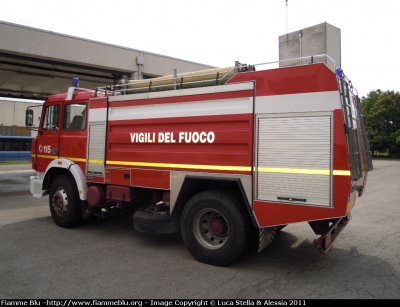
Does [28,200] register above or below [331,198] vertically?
below

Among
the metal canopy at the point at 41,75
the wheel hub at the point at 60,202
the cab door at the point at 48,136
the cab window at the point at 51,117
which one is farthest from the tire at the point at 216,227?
the metal canopy at the point at 41,75

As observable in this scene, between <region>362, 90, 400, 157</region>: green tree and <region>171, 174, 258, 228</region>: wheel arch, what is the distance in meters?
51.0

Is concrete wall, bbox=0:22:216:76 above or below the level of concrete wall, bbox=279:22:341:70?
above

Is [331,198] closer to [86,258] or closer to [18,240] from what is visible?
[86,258]

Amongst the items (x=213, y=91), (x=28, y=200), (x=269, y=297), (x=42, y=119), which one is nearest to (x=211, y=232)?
(x=269, y=297)

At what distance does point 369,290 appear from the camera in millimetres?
3814

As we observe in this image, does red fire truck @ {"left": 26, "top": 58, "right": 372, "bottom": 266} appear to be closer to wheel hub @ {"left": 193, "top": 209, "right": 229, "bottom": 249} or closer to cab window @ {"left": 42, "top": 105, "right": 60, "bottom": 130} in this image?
wheel hub @ {"left": 193, "top": 209, "right": 229, "bottom": 249}

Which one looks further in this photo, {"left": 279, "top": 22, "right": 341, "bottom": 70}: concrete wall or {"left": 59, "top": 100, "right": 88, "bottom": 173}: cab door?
{"left": 279, "top": 22, "right": 341, "bottom": 70}: concrete wall

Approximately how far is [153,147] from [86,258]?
2036 mm

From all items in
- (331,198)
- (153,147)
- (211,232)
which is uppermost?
(153,147)

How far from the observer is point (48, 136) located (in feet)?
23.6

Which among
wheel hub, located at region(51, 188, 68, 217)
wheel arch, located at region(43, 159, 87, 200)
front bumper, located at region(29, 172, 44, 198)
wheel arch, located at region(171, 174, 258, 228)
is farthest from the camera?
front bumper, located at region(29, 172, 44, 198)

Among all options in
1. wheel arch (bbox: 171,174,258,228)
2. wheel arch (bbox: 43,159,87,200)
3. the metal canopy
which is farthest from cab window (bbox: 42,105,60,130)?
the metal canopy

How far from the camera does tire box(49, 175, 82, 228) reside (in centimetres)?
652
